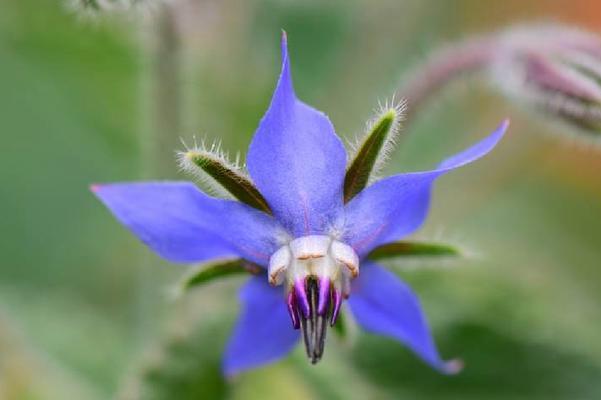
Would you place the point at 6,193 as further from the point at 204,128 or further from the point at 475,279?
the point at 475,279

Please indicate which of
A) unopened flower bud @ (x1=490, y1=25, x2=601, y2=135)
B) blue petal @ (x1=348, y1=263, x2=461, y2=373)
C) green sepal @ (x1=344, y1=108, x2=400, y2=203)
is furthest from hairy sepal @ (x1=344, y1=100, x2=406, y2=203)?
unopened flower bud @ (x1=490, y1=25, x2=601, y2=135)

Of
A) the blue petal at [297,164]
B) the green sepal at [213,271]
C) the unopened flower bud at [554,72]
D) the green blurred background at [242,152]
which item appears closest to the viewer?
the blue petal at [297,164]

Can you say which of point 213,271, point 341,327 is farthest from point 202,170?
point 341,327

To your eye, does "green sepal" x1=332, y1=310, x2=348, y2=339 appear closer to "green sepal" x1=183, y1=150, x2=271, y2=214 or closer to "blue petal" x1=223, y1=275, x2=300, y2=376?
"blue petal" x1=223, y1=275, x2=300, y2=376

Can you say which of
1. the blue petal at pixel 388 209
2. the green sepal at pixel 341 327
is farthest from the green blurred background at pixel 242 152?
the blue petal at pixel 388 209

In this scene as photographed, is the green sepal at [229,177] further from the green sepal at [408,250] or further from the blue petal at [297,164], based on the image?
the green sepal at [408,250]

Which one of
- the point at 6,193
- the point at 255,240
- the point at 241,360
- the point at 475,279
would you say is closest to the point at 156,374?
the point at 241,360
